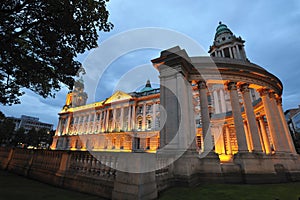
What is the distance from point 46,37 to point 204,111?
1113 cm

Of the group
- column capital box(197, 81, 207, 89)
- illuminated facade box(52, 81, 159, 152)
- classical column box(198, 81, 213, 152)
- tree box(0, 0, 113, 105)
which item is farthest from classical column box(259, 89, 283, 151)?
illuminated facade box(52, 81, 159, 152)

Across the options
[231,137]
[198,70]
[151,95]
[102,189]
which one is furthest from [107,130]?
[102,189]

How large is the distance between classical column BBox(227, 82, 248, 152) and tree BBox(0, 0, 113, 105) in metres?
10.7

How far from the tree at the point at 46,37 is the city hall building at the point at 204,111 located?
2.75m

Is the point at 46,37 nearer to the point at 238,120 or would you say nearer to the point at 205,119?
the point at 205,119

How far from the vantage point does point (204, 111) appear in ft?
37.8

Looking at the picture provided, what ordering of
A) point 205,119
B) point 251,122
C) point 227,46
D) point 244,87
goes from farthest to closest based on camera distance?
point 227,46 < point 244,87 < point 251,122 < point 205,119

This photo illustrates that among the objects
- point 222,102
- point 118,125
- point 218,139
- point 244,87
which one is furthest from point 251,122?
point 118,125

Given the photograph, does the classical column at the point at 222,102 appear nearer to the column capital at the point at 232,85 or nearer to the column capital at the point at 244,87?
the column capital at the point at 244,87

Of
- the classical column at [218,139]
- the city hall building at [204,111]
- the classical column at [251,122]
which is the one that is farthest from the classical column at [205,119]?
the classical column at [218,139]

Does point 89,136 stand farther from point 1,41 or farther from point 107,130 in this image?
point 1,41

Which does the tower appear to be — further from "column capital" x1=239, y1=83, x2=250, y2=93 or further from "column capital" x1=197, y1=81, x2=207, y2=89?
"column capital" x1=197, y1=81, x2=207, y2=89

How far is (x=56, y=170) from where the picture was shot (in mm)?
7434

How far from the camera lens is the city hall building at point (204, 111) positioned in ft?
34.8
